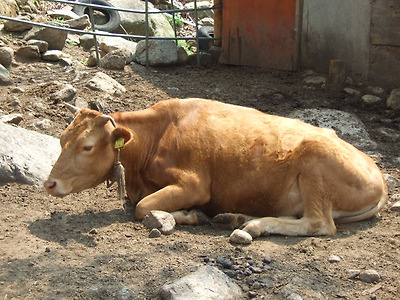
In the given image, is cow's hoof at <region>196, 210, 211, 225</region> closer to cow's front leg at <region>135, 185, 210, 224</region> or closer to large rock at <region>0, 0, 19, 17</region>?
cow's front leg at <region>135, 185, 210, 224</region>

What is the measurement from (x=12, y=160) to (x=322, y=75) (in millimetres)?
6380

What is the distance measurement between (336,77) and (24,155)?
18.5ft

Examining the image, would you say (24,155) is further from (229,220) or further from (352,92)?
(352,92)

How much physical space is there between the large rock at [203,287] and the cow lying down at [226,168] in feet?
4.11

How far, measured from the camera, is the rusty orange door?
12.8 metres

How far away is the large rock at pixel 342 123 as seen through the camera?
32.5 ft

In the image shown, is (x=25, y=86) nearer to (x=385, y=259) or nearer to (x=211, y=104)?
(x=211, y=104)

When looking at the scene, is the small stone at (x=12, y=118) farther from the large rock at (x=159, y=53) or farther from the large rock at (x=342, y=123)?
the large rock at (x=159, y=53)

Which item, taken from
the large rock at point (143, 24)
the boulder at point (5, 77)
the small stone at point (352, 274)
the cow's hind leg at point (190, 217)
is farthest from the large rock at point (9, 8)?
the small stone at point (352, 274)

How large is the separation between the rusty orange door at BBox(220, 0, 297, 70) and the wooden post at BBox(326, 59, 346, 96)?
128 centimetres

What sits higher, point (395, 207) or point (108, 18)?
point (108, 18)

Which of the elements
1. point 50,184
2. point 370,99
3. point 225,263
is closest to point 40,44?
point 370,99

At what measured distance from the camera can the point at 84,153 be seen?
7.06 metres

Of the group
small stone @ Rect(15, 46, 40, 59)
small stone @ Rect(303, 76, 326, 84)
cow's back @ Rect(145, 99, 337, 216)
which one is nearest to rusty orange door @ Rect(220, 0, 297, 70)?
small stone @ Rect(303, 76, 326, 84)
